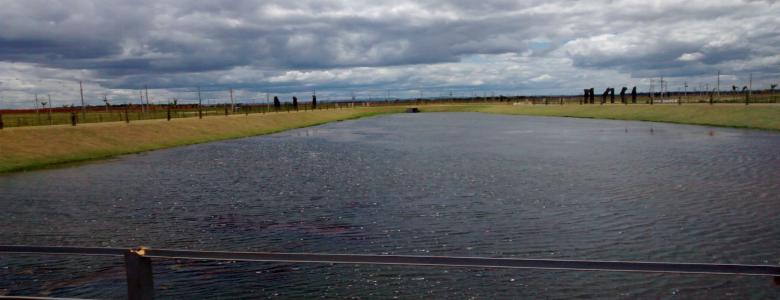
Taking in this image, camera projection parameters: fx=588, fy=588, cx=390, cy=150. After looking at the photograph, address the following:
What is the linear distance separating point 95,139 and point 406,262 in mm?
59702

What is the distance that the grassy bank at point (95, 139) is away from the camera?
153 feet

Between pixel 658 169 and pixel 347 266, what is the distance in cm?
2662

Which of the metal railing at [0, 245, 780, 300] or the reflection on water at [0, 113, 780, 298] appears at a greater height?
the metal railing at [0, 245, 780, 300]

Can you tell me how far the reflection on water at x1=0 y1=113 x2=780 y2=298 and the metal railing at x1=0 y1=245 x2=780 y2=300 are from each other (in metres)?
8.44

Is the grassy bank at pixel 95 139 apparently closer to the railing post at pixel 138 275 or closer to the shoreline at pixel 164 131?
the shoreline at pixel 164 131

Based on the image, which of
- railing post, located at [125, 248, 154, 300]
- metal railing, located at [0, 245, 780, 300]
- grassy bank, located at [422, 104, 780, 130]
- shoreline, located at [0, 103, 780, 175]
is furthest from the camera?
grassy bank, located at [422, 104, 780, 130]

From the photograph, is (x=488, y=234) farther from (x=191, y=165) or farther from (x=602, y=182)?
(x=191, y=165)

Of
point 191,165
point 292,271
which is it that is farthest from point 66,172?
point 292,271

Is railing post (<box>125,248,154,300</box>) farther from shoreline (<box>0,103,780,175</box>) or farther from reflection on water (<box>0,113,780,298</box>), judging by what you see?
shoreline (<box>0,103,780,175</box>)

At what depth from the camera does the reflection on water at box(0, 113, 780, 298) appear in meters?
14.6

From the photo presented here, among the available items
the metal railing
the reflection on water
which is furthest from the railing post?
the reflection on water

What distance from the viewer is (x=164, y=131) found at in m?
71.4

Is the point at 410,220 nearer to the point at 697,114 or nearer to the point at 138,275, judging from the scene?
the point at 138,275

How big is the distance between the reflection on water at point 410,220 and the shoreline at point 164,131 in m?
7.61
